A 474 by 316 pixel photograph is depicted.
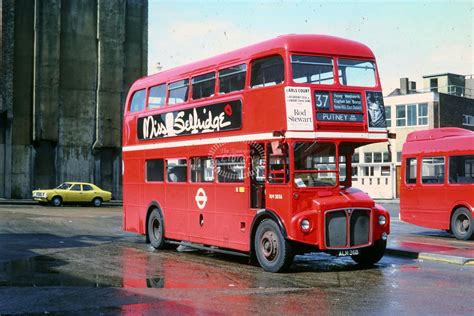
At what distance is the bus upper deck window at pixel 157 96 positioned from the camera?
1714 cm

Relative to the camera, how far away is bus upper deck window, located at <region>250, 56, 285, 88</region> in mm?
12883

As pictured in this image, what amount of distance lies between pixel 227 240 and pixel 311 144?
3.04 m

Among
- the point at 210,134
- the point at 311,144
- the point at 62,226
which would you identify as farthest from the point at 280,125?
the point at 62,226

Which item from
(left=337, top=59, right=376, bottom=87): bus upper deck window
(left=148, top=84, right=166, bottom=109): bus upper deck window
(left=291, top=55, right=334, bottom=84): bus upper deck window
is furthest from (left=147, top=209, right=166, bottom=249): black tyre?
(left=337, top=59, right=376, bottom=87): bus upper deck window

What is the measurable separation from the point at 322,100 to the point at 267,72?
1287 millimetres

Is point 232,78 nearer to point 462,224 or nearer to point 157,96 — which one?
point 157,96

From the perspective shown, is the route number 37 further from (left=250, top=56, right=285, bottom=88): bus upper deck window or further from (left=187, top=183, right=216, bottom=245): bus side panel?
(left=187, top=183, right=216, bottom=245): bus side panel

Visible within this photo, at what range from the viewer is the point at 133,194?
19.0m

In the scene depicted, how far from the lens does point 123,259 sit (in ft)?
48.4

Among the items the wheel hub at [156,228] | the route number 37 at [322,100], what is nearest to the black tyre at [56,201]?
the wheel hub at [156,228]

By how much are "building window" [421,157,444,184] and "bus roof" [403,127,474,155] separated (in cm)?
28

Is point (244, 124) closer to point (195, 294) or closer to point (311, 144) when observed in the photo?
point (311, 144)

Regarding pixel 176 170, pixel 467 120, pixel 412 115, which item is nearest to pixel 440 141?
pixel 176 170

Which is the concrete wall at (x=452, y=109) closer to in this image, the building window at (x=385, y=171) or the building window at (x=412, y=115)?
the building window at (x=412, y=115)
